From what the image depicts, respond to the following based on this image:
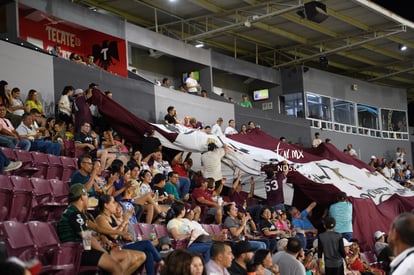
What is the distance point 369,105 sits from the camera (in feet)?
95.6

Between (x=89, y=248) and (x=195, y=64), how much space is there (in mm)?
16068

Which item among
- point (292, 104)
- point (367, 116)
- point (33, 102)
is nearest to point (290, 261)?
point (33, 102)

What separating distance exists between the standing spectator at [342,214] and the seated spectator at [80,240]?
7.14m

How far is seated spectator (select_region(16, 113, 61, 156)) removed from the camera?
10.9 m

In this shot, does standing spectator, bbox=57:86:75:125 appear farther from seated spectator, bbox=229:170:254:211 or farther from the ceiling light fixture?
the ceiling light fixture

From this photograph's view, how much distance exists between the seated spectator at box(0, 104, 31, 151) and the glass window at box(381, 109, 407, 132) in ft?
70.5

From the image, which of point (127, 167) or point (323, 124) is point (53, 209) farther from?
point (323, 124)

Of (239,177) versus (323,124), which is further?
(323,124)

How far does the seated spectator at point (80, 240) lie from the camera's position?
6.50 metres

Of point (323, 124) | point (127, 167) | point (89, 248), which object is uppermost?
point (323, 124)

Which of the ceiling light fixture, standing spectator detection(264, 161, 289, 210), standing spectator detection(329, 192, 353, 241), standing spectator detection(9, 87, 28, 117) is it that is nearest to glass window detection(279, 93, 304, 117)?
the ceiling light fixture

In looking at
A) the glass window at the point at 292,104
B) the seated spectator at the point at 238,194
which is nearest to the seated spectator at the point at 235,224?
the seated spectator at the point at 238,194

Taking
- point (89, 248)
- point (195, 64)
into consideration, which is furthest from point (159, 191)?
point (195, 64)

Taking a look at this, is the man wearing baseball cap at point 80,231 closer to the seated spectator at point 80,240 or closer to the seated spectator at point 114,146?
the seated spectator at point 80,240
